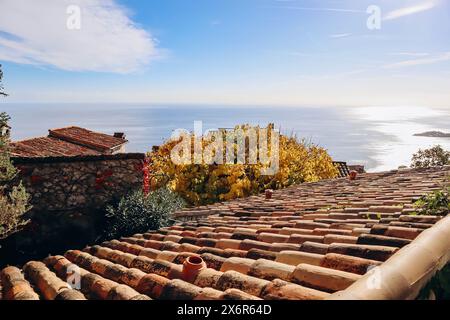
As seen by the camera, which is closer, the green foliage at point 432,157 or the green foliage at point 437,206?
the green foliage at point 437,206

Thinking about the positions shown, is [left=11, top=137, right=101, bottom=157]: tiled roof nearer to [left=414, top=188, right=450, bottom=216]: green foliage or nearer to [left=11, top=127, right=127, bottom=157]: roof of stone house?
[left=11, top=127, right=127, bottom=157]: roof of stone house

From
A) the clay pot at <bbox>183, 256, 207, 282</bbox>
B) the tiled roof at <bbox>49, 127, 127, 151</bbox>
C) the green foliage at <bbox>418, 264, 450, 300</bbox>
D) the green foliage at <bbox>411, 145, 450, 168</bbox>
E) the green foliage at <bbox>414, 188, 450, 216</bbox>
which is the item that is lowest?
the green foliage at <bbox>411, 145, 450, 168</bbox>

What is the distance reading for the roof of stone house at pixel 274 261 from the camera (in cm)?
252

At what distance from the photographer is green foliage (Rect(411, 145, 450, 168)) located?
33.4m

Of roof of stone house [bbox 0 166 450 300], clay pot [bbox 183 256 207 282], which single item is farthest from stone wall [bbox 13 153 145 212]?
clay pot [bbox 183 256 207 282]

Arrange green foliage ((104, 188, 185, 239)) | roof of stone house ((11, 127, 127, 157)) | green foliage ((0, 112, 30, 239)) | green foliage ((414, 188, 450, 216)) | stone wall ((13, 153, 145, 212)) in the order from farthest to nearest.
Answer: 1. roof of stone house ((11, 127, 127, 157))
2. stone wall ((13, 153, 145, 212))
3. green foliage ((104, 188, 185, 239))
4. green foliage ((0, 112, 30, 239))
5. green foliage ((414, 188, 450, 216))

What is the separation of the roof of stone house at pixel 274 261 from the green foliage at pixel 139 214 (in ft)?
5.40

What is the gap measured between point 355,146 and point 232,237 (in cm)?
13413

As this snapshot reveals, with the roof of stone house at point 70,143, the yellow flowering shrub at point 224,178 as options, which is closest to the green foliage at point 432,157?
the yellow flowering shrub at point 224,178

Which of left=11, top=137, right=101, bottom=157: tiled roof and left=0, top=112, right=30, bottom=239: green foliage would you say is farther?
left=11, top=137, right=101, bottom=157: tiled roof

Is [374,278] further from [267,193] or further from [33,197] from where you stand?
[33,197]

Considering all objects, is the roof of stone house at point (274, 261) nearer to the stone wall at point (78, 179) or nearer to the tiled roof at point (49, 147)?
the stone wall at point (78, 179)

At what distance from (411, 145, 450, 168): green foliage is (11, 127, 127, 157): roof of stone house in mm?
27933
